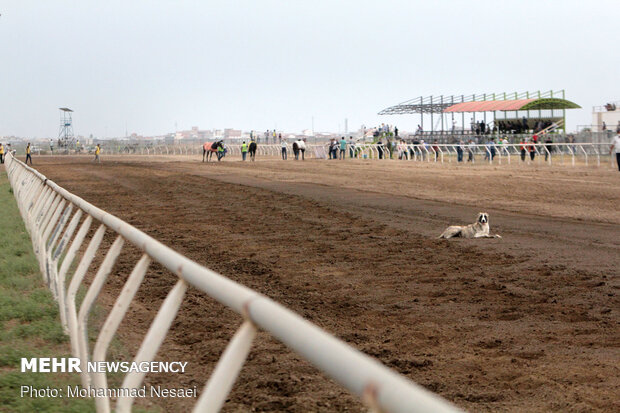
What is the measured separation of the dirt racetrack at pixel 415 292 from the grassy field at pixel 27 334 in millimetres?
538

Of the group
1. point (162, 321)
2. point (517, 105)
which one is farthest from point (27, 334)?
point (517, 105)

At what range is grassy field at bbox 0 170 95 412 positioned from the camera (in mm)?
4816

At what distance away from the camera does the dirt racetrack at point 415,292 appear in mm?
5512

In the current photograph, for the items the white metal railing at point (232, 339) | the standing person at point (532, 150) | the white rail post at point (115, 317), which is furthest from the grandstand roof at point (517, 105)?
the white rail post at point (115, 317)

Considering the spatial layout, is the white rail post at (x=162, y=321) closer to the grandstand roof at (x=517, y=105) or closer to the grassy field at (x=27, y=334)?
the grassy field at (x=27, y=334)

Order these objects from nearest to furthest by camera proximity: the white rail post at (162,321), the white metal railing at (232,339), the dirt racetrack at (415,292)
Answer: the white metal railing at (232,339), the white rail post at (162,321), the dirt racetrack at (415,292)

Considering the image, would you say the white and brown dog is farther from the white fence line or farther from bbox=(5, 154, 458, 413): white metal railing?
the white fence line

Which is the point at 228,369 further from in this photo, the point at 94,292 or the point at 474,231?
the point at 474,231

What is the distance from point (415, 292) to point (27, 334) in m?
4.07

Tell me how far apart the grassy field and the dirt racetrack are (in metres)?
0.54

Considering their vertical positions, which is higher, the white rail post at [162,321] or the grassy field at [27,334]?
the white rail post at [162,321]

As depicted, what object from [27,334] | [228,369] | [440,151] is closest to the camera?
[228,369]

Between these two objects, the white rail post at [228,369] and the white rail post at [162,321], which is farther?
the white rail post at [162,321]

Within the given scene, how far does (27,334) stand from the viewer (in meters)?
6.53
